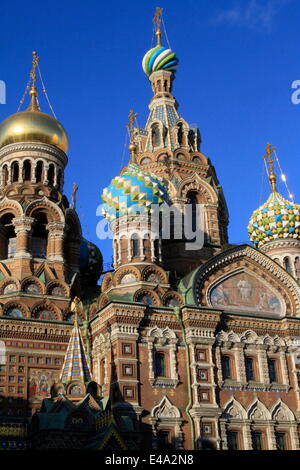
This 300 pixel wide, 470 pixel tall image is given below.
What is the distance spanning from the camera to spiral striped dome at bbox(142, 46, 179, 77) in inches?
1080

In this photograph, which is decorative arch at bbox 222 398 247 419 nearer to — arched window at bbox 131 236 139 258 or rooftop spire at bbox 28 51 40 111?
arched window at bbox 131 236 139 258

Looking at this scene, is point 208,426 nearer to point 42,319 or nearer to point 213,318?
point 213,318

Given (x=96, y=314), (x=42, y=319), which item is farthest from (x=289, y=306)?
(x=42, y=319)

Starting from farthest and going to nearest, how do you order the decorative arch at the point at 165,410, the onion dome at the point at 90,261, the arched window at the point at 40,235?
the onion dome at the point at 90,261, the arched window at the point at 40,235, the decorative arch at the point at 165,410

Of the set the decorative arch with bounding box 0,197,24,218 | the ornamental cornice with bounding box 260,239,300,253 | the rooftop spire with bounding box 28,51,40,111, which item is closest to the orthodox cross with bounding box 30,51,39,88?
the rooftop spire with bounding box 28,51,40,111

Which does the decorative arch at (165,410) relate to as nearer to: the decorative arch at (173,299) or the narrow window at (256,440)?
the narrow window at (256,440)

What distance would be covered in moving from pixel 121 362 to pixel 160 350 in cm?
127

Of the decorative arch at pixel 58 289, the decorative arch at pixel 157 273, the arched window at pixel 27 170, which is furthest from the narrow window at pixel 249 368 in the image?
the arched window at pixel 27 170

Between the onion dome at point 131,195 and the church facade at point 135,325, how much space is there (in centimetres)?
4

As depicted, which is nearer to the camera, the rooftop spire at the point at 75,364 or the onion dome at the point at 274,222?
the rooftop spire at the point at 75,364

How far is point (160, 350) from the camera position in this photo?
58.1ft

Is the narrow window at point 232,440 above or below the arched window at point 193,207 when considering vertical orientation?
below

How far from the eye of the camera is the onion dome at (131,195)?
19.7 m

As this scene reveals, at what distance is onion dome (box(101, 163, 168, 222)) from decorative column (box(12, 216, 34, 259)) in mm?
2364
